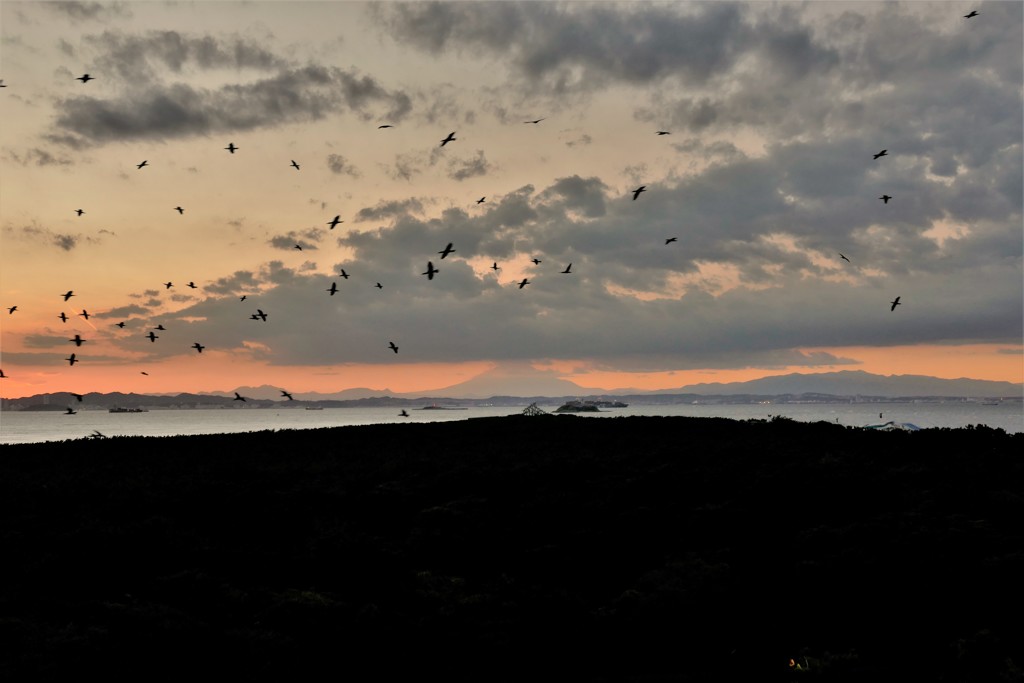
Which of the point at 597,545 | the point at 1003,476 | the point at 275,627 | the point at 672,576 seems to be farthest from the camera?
the point at 1003,476

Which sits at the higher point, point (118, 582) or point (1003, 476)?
point (1003, 476)

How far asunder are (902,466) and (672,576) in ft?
41.2

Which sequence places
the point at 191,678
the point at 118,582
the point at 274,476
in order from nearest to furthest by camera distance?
the point at 191,678, the point at 118,582, the point at 274,476

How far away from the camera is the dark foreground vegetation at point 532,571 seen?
1106cm

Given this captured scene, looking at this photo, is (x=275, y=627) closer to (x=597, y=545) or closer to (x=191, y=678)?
(x=191, y=678)

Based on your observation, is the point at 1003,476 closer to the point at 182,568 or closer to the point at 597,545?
the point at 597,545

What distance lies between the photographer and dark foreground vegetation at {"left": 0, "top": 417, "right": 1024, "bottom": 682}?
11.1 metres

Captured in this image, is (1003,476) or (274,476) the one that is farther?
(274,476)

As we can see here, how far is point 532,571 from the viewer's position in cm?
1490

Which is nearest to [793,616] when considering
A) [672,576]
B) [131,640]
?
[672,576]

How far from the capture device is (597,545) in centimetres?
1584

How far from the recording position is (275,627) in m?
12.2

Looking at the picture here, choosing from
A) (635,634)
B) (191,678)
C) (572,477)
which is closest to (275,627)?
(191,678)

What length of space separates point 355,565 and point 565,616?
16.2 ft
